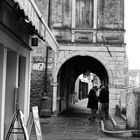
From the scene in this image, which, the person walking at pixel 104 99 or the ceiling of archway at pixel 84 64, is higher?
the ceiling of archway at pixel 84 64

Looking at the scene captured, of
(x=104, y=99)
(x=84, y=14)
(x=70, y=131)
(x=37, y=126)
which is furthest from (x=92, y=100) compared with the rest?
(x=37, y=126)

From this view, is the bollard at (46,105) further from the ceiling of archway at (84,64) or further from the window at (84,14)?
the ceiling of archway at (84,64)

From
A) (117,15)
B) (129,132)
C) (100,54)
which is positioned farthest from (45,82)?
(129,132)

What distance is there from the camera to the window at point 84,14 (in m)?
19.0

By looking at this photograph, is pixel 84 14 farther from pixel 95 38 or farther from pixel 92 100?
pixel 92 100

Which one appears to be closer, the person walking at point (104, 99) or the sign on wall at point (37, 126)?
the sign on wall at point (37, 126)

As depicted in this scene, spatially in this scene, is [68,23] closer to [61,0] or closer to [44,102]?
[61,0]

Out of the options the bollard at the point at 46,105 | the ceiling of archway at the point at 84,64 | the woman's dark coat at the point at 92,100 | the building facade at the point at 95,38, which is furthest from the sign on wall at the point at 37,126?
the ceiling of archway at the point at 84,64

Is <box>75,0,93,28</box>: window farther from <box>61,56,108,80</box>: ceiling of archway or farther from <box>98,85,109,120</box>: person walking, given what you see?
<box>98,85,109,120</box>: person walking

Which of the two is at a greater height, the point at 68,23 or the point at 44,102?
the point at 68,23

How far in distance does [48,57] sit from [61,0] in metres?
2.91

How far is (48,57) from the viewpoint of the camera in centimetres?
1842

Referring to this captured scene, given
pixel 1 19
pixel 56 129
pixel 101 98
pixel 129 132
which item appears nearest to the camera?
pixel 1 19

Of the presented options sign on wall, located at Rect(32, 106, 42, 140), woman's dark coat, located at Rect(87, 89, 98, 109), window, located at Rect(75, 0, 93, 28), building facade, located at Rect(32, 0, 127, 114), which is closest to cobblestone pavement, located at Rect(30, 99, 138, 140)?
woman's dark coat, located at Rect(87, 89, 98, 109)
